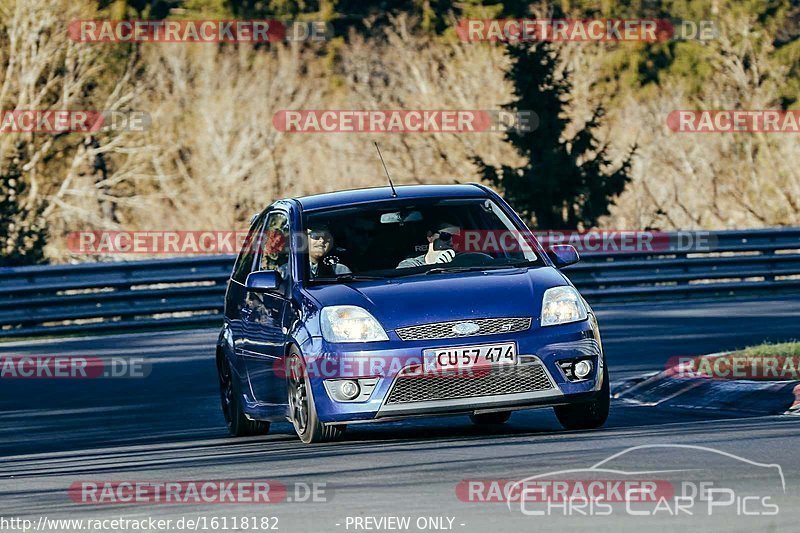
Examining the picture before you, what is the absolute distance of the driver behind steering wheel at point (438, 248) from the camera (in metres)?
10.9

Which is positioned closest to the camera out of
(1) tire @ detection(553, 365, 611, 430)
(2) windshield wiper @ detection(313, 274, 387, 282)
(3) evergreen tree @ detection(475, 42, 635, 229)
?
(1) tire @ detection(553, 365, 611, 430)

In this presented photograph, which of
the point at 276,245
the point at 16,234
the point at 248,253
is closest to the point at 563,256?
the point at 276,245

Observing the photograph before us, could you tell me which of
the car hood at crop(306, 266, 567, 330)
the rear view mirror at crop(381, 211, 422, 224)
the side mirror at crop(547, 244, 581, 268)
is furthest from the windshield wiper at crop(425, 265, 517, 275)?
the rear view mirror at crop(381, 211, 422, 224)

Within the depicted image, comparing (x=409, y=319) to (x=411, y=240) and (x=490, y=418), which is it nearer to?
(x=411, y=240)

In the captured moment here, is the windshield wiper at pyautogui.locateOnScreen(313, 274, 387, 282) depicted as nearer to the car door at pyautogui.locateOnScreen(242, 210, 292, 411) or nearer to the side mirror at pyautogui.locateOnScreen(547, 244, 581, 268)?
the car door at pyautogui.locateOnScreen(242, 210, 292, 411)

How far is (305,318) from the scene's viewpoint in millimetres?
10414

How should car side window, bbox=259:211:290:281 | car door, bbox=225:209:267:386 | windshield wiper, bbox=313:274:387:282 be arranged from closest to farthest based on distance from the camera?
windshield wiper, bbox=313:274:387:282, car side window, bbox=259:211:290:281, car door, bbox=225:209:267:386

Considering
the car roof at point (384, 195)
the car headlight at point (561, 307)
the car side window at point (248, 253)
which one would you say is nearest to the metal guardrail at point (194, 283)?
the car side window at point (248, 253)

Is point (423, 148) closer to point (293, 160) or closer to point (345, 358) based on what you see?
point (293, 160)

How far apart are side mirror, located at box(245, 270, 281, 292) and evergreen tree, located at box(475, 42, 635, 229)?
59.2 ft

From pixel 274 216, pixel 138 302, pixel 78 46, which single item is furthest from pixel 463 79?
pixel 274 216

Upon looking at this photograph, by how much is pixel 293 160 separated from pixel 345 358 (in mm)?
34951

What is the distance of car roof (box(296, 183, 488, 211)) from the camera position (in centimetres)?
1141

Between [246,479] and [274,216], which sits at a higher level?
[274,216]
